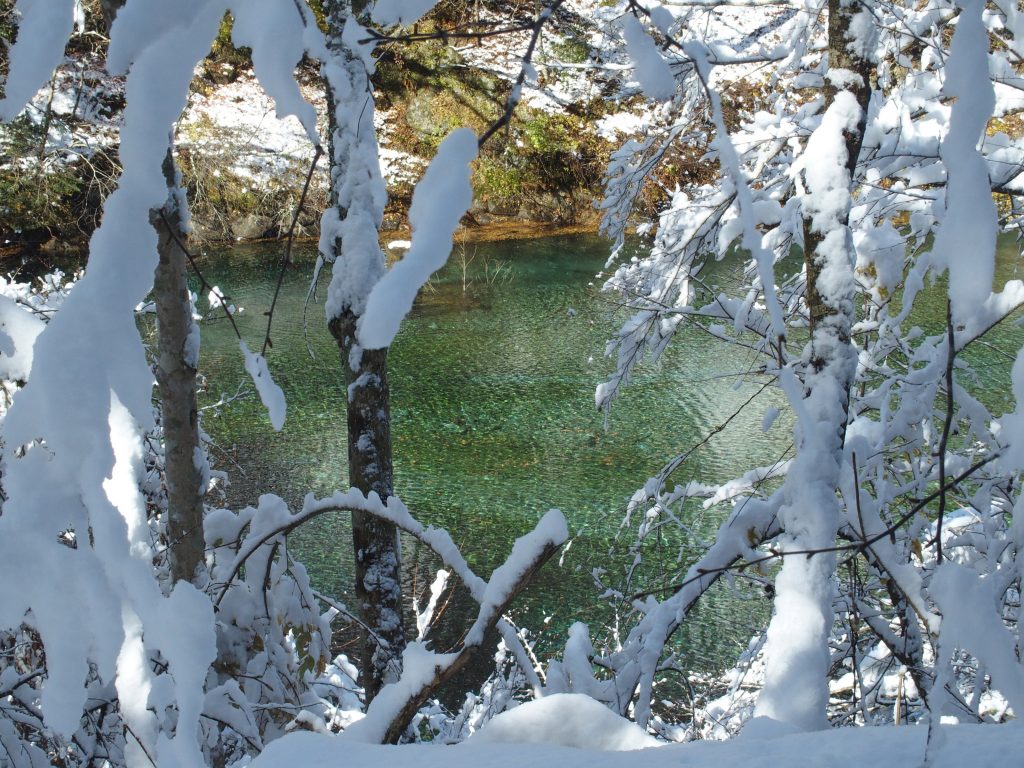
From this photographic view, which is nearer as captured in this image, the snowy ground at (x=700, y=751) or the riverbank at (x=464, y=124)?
the snowy ground at (x=700, y=751)

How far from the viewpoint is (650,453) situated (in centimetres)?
571

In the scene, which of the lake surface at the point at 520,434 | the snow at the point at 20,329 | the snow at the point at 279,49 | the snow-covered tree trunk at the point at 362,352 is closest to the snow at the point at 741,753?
the snow at the point at 279,49

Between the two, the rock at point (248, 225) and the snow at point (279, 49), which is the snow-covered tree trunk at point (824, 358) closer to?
the snow at point (279, 49)

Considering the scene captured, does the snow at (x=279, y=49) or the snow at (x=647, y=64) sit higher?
the snow at (x=647, y=64)

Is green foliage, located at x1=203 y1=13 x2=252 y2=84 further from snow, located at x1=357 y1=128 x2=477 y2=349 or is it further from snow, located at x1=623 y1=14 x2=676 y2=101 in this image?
snow, located at x1=357 y1=128 x2=477 y2=349

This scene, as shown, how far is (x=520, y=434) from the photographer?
20.5 feet

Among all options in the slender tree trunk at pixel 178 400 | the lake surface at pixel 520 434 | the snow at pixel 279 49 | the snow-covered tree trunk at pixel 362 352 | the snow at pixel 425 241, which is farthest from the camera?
the lake surface at pixel 520 434

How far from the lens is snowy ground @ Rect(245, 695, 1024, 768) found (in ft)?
1.57

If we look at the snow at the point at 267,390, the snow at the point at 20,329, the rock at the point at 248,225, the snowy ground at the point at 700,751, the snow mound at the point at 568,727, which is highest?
the rock at the point at 248,225

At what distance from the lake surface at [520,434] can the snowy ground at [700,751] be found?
2.94 metres

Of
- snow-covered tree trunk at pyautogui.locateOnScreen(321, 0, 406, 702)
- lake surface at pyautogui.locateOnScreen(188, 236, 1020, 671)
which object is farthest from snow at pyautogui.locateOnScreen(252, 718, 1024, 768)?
lake surface at pyautogui.locateOnScreen(188, 236, 1020, 671)

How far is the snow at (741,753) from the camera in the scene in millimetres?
480

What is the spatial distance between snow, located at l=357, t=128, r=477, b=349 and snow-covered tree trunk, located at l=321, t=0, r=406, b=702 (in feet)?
6.53

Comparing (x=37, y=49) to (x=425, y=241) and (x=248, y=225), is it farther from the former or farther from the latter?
(x=248, y=225)
